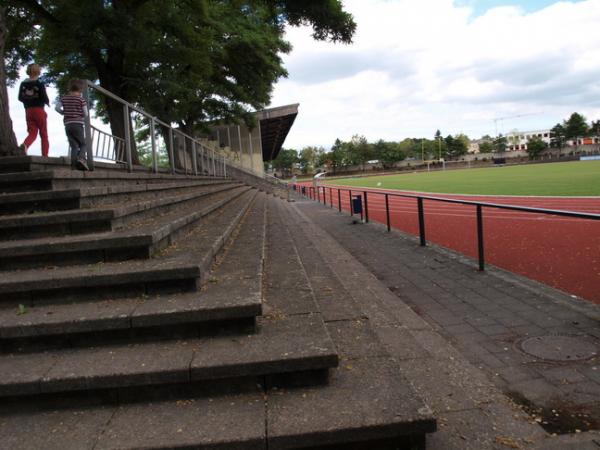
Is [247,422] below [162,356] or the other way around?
below

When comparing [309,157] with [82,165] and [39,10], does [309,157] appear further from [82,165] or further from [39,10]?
[82,165]

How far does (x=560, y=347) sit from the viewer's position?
3.69 meters

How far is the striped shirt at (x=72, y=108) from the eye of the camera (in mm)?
5793

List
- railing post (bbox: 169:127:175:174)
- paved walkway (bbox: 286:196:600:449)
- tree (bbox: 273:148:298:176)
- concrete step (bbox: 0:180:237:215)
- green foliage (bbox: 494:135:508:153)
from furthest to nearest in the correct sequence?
tree (bbox: 273:148:298:176) < green foliage (bbox: 494:135:508:153) < railing post (bbox: 169:127:175:174) < concrete step (bbox: 0:180:237:215) < paved walkway (bbox: 286:196:600:449)

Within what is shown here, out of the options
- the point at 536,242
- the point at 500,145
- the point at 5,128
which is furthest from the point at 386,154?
the point at 5,128

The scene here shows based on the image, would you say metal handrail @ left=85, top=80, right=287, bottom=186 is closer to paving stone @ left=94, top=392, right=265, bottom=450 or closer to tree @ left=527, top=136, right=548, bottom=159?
paving stone @ left=94, top=392, right=265, bottom=450

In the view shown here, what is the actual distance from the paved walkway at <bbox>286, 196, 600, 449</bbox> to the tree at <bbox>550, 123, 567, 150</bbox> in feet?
481

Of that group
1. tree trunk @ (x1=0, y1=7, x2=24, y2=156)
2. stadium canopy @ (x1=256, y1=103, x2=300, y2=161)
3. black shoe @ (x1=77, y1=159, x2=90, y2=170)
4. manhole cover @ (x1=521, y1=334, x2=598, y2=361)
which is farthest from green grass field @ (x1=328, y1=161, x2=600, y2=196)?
tree trunk @ (x1=0, y1=7, x2=24, y2=156)

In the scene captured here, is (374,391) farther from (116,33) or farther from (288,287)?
(116,33)

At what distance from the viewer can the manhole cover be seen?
3.52 metres

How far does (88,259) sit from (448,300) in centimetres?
390

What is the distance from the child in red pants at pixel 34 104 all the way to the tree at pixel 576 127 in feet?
491

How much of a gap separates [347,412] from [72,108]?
17.7 ft

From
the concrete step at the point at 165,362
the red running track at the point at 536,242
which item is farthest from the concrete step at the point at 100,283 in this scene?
the red running track at the point at 536,242
